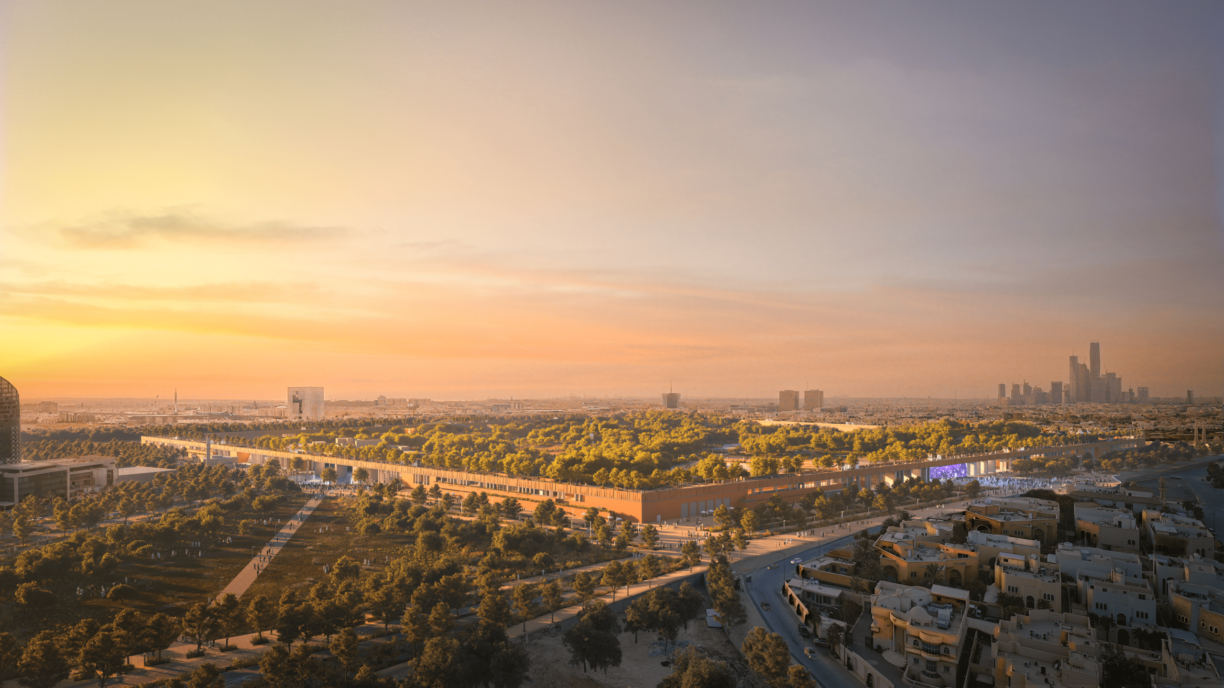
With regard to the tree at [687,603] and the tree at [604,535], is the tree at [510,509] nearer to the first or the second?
the tree at [604,535]

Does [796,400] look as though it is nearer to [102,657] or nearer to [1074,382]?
[1074,382]

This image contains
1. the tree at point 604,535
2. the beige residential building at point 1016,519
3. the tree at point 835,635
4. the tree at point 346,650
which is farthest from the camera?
the tree at point 604,535

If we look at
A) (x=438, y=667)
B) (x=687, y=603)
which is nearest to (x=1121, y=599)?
(x=687, y=603)

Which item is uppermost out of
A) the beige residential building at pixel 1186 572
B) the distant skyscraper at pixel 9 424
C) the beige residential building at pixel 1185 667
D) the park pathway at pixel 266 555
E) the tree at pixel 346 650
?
the distant skyscraper at pixel 9 424

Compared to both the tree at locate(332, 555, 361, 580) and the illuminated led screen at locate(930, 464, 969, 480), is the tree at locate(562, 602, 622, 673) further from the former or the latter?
the illuminated led screen at locate(930, 464, 969, 480)

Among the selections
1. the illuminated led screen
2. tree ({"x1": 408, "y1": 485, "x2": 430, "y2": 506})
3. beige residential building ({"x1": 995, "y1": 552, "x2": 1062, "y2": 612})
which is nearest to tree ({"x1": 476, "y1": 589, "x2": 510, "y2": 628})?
beige residential building ({"x1": 995, "y1": 552, "x2": 1062, "y2": 612})

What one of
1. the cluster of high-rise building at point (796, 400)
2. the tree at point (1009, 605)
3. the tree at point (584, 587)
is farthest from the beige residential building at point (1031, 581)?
the cluster of high-rise building at point (796, 400)

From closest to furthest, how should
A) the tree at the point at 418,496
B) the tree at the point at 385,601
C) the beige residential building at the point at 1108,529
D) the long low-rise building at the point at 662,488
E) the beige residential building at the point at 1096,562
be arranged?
the tree at the point at 385,601 < the beige residential building at the point at 1096,562 < the beige residential building at the point at 1108,529 < the long low-rise building at the point at 662,488 < the tree at the point at 418,496
